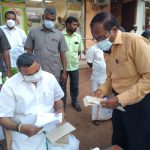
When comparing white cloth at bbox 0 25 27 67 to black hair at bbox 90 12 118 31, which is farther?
white cloth at bbox 0 25 27 67

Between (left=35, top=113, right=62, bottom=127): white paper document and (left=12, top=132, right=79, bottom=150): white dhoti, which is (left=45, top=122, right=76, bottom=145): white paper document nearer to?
(left=12, top=132, right=79, bottom=150): white dhoti

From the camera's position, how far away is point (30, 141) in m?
2.64

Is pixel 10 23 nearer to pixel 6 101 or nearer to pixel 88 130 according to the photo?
pixel 88 130

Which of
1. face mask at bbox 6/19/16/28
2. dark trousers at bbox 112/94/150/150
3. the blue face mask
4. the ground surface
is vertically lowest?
the ground surface

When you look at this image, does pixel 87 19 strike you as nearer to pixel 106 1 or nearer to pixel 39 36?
pixel 106 1

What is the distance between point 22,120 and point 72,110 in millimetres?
2705

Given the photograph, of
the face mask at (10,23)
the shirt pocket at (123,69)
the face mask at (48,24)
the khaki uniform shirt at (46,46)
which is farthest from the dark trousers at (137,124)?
the face mask at (10,23)

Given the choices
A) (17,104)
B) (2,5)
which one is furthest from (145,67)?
(2,5)

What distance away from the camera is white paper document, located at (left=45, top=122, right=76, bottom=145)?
2.63 meters

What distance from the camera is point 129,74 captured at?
2.45m

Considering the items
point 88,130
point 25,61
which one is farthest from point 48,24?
point 25,61

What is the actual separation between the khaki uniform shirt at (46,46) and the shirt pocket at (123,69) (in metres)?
1.90

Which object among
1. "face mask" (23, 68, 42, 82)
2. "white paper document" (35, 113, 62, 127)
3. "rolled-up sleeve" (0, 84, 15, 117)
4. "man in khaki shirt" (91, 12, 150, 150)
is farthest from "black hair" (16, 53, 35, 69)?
"man in khaki shirt" (91, 12, 150, 150)

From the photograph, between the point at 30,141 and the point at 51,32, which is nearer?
the point at 30,141
